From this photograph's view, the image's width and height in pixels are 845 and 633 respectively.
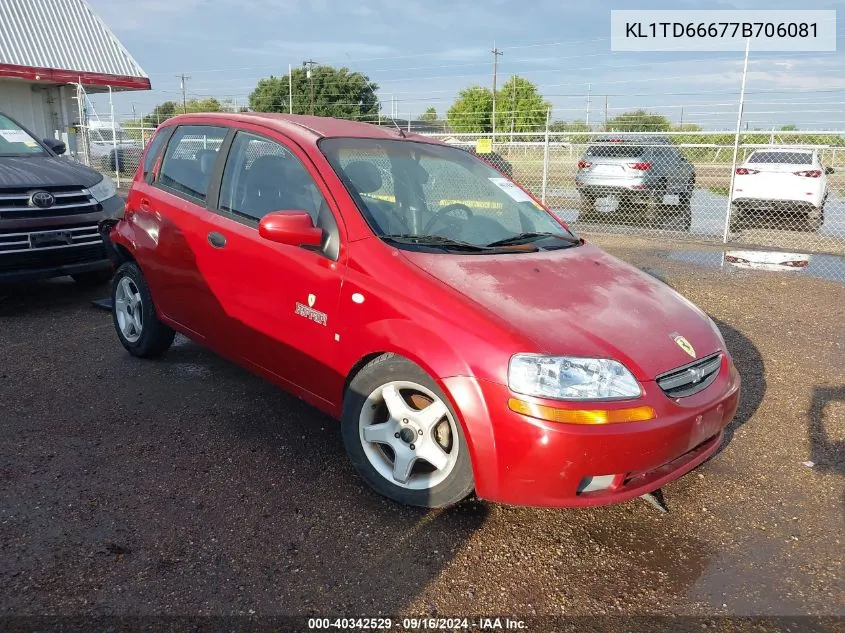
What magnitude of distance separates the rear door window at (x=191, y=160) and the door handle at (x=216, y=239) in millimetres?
296

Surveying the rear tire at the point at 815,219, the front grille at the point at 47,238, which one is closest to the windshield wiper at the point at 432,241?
the front grille at the point at 47,238

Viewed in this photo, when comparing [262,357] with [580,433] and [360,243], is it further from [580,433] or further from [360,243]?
[580,433]

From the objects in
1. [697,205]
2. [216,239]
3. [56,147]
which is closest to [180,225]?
[216,239]

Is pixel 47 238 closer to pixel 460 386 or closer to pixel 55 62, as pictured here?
pixel 460 386

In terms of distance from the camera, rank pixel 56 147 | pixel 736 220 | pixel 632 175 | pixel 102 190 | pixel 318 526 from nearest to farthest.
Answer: pixel 318 526 < pixel 102 190 < pixel 56 147 < pixel 632 175 < pixel 736 220

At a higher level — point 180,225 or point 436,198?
point 436,198

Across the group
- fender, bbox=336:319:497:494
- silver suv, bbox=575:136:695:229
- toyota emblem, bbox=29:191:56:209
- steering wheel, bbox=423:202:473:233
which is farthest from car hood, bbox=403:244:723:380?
silver suv, bbox=575:136:695:229

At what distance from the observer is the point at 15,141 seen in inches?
269

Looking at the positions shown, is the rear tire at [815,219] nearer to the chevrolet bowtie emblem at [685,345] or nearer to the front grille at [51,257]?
the chevrolet bowtie emblem at [685,345]

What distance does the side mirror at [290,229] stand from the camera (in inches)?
125

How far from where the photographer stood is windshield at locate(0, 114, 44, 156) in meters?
6.67

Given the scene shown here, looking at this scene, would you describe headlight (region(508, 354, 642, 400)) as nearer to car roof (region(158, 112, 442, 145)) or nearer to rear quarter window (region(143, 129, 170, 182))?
car roof (region(158, 112, 442, 145))

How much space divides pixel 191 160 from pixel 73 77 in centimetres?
1997

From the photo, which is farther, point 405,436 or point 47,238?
point 47,238
